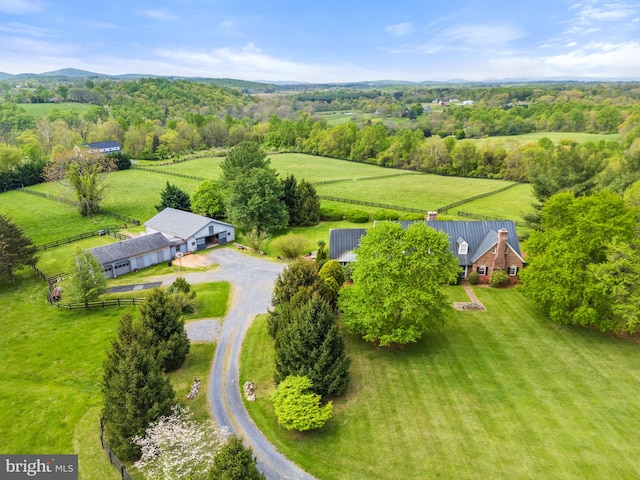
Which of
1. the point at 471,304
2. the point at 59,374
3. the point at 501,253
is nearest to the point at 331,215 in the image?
the point at 501,253

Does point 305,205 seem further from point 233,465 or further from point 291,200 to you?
point 233,465

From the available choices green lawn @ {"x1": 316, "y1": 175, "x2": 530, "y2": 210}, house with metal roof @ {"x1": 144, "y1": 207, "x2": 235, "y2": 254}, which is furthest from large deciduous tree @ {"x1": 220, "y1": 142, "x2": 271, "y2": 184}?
green lawn @ {"x1": 316, "y1": 175, "x2": 530, "y2": 210}

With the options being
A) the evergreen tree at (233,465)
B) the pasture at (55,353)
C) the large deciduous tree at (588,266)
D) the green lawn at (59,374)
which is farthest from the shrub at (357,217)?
the evergreen tree at (233,465)

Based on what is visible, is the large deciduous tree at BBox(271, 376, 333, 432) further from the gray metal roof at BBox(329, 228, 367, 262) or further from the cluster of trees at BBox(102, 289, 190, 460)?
the gray metal roof at BBox(329, 228, 367, 262)

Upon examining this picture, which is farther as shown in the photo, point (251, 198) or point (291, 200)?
point (291, 200)

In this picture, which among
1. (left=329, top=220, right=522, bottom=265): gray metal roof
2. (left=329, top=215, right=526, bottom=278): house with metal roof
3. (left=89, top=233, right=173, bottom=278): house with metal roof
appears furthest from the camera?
(left=89, top=233, right=173, bottom=278): house with metal roof

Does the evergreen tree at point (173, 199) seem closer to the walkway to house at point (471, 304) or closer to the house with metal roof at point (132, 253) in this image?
the house with metal roof at point (132, 253)
